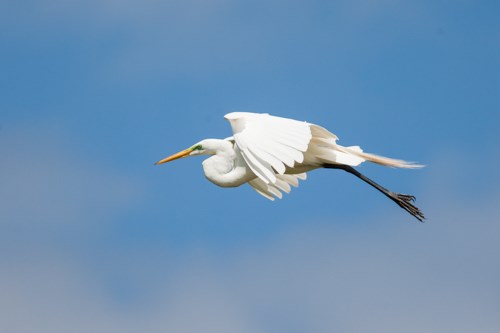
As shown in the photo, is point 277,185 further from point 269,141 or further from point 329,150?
point 269,141

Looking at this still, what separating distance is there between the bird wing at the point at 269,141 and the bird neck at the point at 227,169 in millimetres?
567

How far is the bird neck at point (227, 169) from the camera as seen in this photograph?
13227 mm

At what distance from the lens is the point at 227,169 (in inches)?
526

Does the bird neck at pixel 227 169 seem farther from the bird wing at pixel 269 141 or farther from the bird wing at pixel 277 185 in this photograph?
the bird wing at pixel 277 185

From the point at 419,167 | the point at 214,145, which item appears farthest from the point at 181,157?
the point at 419,167

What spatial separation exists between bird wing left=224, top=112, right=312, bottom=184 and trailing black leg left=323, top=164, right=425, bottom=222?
1.06 m

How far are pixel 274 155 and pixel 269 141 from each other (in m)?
0.24

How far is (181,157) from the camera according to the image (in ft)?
47.2

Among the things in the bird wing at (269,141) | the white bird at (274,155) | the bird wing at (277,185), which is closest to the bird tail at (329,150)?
the white bird at (274,155)

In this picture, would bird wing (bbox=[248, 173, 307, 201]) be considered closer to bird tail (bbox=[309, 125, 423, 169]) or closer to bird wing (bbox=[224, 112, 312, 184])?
bird tail (bbox=[309, 125, 423, 169])

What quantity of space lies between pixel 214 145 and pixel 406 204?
2.13m

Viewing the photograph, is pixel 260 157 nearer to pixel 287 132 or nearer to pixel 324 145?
pixel 287 132

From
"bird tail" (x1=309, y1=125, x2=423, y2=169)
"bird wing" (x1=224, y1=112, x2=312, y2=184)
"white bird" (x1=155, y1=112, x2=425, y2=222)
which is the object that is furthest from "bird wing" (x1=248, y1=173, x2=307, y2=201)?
"bird wing" (x1=224, y1=112, x2=312, y2=184)

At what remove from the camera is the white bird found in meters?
12.2
